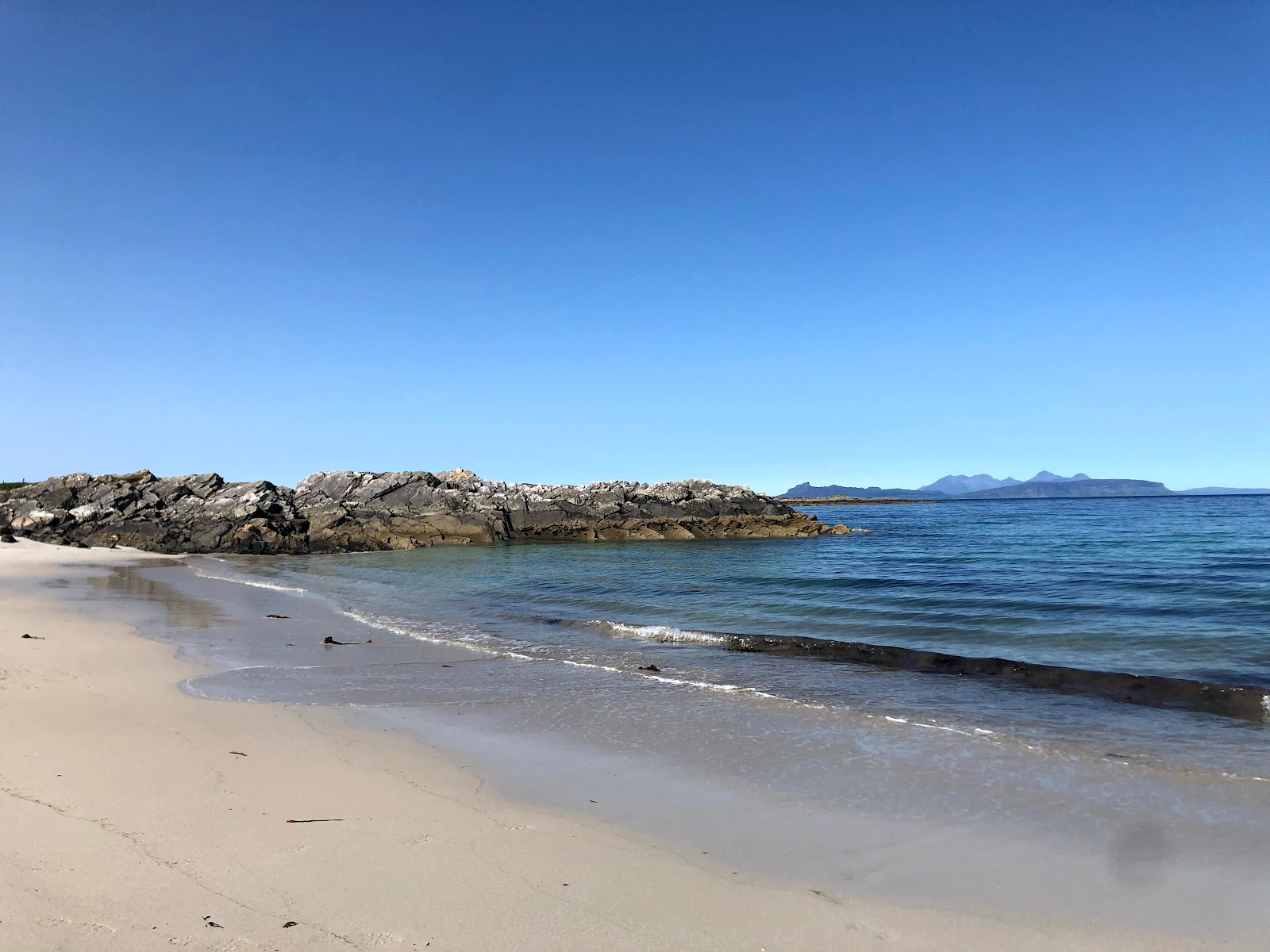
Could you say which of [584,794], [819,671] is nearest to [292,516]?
[819,671]

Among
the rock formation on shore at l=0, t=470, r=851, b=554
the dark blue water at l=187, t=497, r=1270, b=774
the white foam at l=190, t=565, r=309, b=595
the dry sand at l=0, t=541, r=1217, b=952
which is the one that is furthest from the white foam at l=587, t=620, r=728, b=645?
the rock formation on shore at l=0, t=470, r=851, b=554

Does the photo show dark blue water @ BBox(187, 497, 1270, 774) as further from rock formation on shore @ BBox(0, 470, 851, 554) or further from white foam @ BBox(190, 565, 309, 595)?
rock formation on shore @ BBox(0, 470, 851, 554)

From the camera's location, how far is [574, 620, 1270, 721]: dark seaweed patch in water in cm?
838

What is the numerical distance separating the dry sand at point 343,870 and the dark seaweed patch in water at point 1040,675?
20.5 ft

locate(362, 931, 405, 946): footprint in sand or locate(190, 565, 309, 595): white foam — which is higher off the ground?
locate(362, 931, 405, 946): footprint in sand

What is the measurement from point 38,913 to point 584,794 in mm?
3192

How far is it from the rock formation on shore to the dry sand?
34857 mm

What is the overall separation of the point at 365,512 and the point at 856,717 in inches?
1605

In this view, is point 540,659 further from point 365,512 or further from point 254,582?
point 365,512

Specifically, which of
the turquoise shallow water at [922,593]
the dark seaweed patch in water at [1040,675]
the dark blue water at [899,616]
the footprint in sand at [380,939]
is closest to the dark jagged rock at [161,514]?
the turquoise shallow water at [922,593]

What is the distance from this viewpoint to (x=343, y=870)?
13.2 ft

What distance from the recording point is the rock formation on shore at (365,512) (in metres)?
39.2

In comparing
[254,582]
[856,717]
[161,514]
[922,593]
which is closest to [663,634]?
[856,717]

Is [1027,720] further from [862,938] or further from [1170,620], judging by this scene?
[1170,620]
